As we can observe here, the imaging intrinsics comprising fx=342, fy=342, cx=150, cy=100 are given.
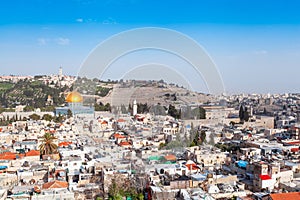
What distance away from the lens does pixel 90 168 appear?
6.76 metres

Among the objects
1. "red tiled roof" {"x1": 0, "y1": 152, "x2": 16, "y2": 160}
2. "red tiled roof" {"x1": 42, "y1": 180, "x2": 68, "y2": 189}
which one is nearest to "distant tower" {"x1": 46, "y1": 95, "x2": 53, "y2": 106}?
"red tiled roof" {"x1": 0, "y1": 152, "x2": 16, "y2": 160}

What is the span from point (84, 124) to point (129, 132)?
8.30 ft

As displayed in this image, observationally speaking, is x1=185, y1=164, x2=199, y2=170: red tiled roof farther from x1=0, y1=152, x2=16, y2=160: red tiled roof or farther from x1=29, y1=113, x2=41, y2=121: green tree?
x1=29, y1=113, x2=41, y2=121: green tree

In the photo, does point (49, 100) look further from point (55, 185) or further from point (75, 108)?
point (55, 185)

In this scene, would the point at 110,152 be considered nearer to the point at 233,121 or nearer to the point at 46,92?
the point at 233,121

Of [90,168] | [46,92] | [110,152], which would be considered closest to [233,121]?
[110,152]

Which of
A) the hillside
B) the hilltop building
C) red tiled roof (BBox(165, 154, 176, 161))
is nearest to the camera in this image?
red tiled roof (BBox(165, 154, 176, 161))

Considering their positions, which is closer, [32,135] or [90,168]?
[90,168]

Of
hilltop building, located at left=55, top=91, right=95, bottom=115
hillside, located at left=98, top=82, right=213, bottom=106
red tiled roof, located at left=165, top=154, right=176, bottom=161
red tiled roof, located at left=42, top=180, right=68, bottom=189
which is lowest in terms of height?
red tiled roof, located at left=42, top=180, right=68, bottom=189

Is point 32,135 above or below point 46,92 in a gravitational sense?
below

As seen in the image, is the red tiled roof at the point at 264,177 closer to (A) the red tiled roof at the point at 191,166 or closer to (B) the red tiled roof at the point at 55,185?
(A) the red tiled roof at the point at 191,166

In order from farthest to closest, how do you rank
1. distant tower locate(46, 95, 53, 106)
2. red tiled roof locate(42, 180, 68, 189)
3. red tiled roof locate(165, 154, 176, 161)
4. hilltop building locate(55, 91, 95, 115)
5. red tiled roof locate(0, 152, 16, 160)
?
distant tower locate(46, 95, 53, 106) → hilltop building locate(55, 91, 95, 115) → red tiled roof locate(0, 152, 16, 160) → red tiled roof locate(165, 154, 176, 161) → red tiled roof locate(42, 180, 68, 189)

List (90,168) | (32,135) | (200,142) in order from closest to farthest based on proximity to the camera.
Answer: (90,168) < (200,142) < (32,135)

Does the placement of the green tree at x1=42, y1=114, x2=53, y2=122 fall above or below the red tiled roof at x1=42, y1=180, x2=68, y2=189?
above
